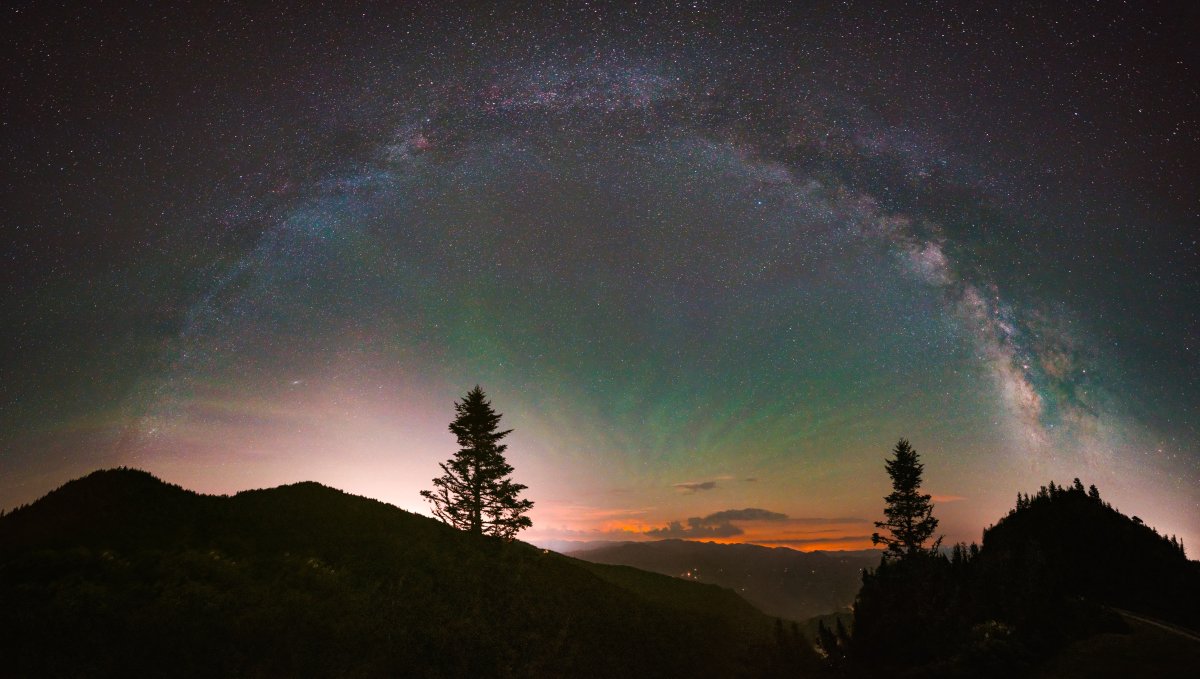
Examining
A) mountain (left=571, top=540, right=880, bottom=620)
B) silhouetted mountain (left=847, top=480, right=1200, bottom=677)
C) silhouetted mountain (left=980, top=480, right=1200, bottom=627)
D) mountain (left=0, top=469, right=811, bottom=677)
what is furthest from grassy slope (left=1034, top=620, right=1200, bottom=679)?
mountain (left=571, top=540, right=880, bottom=620)

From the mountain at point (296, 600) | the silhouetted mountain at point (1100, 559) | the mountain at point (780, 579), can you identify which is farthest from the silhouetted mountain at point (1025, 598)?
the mountain at point (780, 579)

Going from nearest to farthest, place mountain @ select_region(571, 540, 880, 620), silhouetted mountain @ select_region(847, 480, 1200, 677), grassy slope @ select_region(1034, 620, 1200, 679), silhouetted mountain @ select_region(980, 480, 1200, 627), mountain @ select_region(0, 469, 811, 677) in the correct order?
mountain @ select_region(0, 469, 811, 677)
grassy slope @ select_region(1034, 620, 1200, 679)
silhouetted mountain @ select_region(847, 480, 1200, 677)
silhouetted mountain @ select_region(980, 480, 1200, 627)
mountain @ select_region(571, 540, 880, 620)

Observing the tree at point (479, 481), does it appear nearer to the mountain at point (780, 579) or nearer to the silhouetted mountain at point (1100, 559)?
the silhouetted mountain at point (1100, 559)

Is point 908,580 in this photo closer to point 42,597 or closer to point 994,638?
point 994,638

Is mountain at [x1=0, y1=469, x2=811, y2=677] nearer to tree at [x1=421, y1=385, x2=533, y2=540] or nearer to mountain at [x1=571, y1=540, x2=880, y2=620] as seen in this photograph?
tree at [x1=421, y1=385, x2=533, y2=540]

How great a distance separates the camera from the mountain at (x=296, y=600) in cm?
1456

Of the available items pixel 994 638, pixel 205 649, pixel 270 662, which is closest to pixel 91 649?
pixel 205 649

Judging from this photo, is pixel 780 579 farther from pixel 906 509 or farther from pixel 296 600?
pixel 296 600

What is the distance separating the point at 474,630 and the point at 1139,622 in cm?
2620

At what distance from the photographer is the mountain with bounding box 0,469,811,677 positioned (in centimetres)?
1456

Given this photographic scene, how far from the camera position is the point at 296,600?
18.4 metres

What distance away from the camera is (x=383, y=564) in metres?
23.6

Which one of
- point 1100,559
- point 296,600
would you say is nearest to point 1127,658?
point 1100,559

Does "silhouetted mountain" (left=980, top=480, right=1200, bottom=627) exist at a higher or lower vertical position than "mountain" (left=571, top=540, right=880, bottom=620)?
higher
